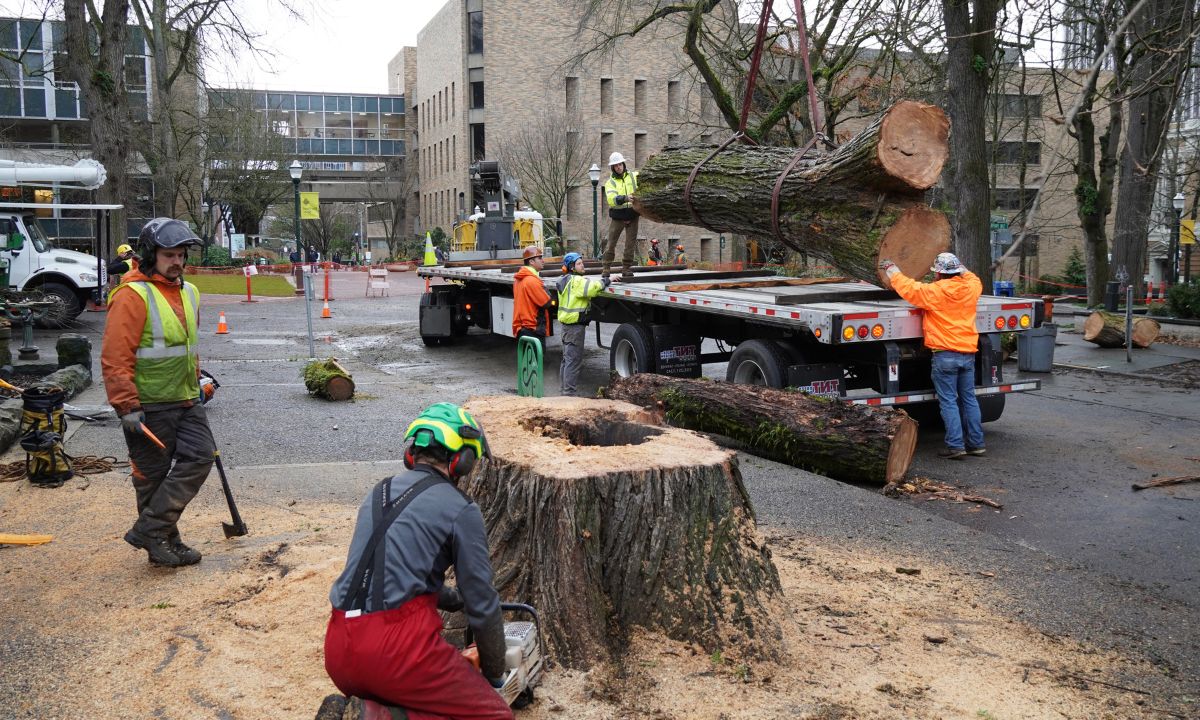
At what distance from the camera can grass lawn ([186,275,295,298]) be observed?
103 feet

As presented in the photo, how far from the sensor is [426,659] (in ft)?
10.5

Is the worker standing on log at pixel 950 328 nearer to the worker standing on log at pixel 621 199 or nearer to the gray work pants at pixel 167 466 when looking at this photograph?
the worker standing on log at pixel 621 199

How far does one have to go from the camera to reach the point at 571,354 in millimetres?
11383

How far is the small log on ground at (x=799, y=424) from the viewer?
7785 mm

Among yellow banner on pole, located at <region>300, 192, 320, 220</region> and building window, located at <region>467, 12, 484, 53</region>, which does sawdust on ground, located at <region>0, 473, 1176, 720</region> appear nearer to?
yellow banner on pole, located at <region>300, 192, 320, 220</region>

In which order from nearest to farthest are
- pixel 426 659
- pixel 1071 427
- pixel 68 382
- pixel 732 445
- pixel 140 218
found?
pixel 426 659 → pixel 732 445 → pixel 1071 427 → pixel 68 382 → pixel 140 218

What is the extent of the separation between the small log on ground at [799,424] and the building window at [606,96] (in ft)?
153

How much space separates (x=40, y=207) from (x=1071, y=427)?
683 inches

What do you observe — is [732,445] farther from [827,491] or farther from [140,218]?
[140,218]

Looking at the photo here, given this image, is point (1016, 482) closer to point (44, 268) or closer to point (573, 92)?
point (44, 268)

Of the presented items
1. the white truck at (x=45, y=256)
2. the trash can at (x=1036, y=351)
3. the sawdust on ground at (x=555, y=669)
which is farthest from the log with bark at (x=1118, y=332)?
the white truck at (x=45, y=256)

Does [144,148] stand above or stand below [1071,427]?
above

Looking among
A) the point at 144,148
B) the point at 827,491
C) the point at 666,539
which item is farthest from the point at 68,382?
the point at 144,148

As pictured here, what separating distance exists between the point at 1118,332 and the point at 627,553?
50.6 ft
